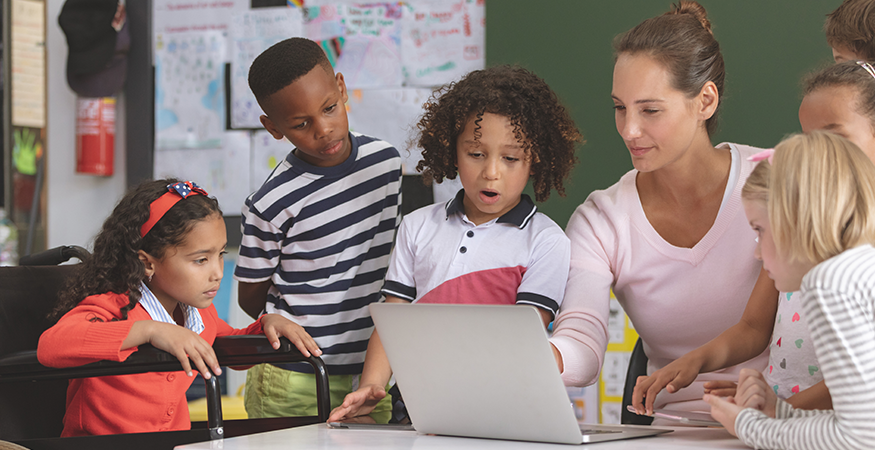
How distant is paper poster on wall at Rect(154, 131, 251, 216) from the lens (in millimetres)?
2570

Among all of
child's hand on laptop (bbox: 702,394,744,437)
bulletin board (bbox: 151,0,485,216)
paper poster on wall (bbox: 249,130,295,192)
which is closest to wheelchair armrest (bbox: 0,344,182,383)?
child's hand on laptop (bbox: 702,394,744,437)

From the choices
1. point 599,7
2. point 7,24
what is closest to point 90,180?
point 7,24

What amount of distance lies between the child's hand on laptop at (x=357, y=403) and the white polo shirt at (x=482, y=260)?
23cm

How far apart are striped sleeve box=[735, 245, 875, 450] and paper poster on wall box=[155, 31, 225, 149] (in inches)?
87.8

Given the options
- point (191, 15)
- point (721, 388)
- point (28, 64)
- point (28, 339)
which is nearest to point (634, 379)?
point (721, 388)

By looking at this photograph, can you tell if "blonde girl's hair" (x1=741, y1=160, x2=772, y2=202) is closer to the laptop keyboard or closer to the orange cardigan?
the laptop keyboard

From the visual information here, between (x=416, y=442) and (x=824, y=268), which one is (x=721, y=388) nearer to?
(x=824, y=268)

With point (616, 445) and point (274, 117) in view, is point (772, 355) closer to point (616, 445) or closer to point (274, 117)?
point (616, 445)

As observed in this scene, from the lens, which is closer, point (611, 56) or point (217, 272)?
point (217, 272)

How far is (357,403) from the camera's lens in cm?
111

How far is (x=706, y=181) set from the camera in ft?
4.43

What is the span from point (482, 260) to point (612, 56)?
3.63 ft

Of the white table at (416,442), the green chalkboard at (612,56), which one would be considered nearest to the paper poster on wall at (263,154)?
the green chalkboard at (612,56)

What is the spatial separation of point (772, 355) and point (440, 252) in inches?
22.2
